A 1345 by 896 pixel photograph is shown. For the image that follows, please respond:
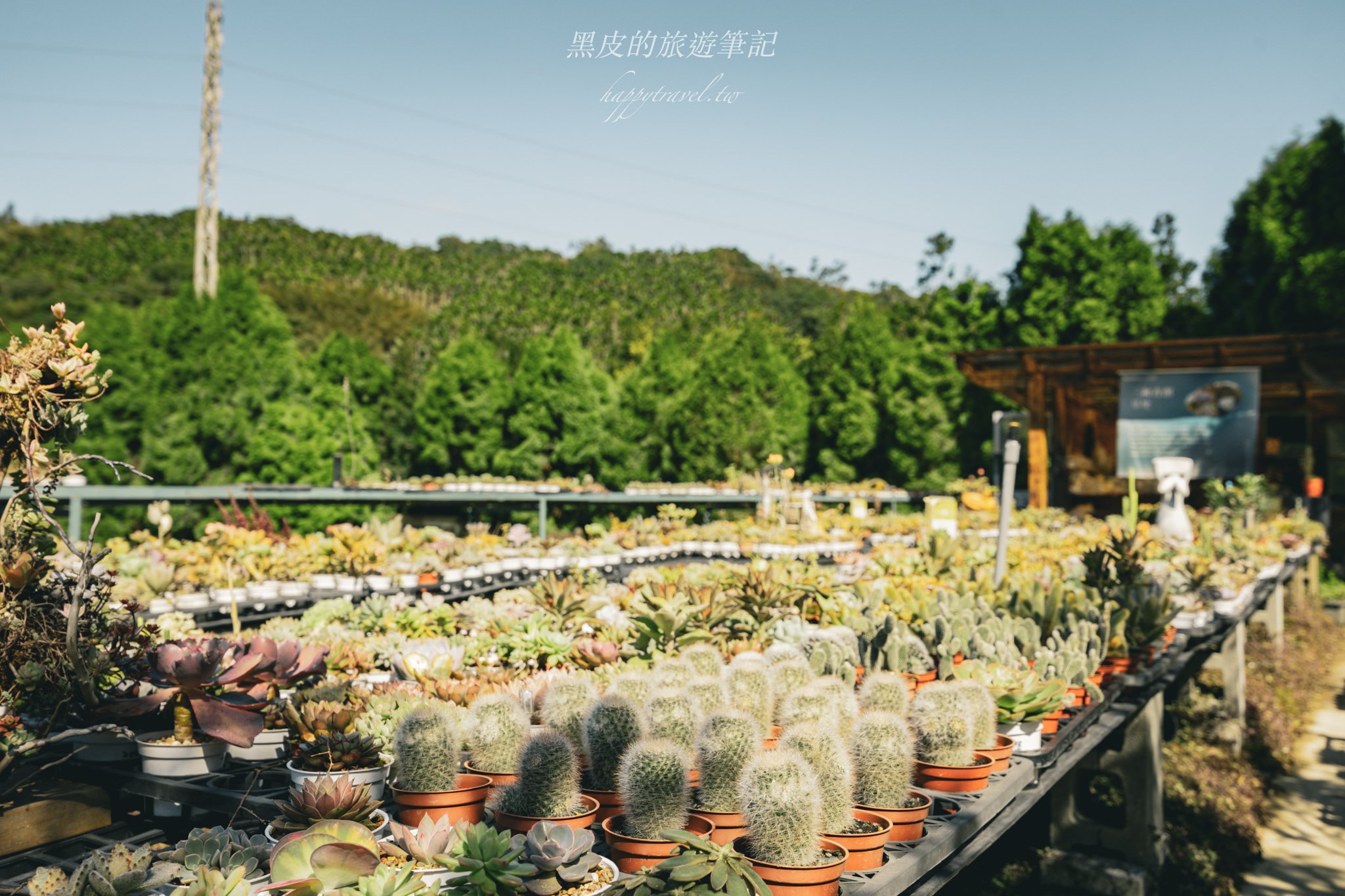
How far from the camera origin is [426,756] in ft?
5.96

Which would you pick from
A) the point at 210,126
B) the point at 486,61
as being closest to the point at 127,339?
the point at 210,126

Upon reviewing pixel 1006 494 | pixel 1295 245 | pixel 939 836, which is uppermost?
pixel 1295 245

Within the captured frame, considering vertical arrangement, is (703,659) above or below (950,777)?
above

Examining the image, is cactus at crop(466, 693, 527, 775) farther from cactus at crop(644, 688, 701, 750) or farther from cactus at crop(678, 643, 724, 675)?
cactus at crop(678, 643, 724, 675)

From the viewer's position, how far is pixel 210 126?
15469mm

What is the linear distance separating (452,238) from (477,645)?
35.9 metres

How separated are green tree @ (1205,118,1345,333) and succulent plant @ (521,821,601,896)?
19.1 m

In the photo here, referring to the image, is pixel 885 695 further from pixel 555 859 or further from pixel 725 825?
pixel 555 859

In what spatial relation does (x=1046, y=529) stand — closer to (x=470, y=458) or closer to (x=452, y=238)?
(x=470, y=458)

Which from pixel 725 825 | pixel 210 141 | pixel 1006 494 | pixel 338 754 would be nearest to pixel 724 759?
pixel 725 825

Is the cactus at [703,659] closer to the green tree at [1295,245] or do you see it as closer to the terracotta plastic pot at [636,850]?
the terracotta plastic pot at [636,850]

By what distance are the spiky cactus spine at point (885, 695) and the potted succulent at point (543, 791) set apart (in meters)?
0.83

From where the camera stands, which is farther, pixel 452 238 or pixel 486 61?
pixel 452 238

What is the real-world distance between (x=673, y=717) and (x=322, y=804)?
27.7 inches
